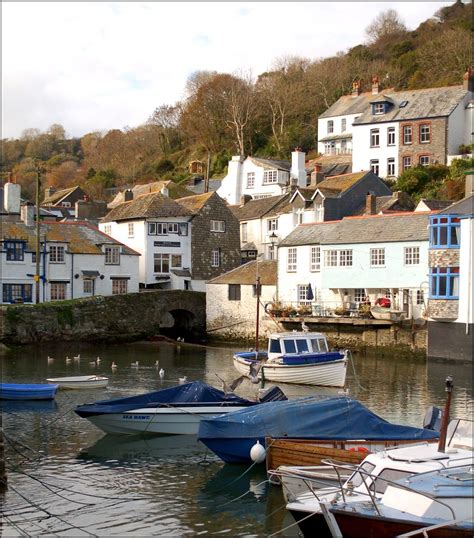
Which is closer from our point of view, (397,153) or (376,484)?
(376,484)

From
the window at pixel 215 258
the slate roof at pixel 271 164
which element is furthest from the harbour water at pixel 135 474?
the slate roof at pixel 271 164

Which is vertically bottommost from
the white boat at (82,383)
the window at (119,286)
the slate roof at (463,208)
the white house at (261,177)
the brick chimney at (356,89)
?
the white boat at (82,383)

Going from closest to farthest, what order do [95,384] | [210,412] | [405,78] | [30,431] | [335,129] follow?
[210,412], [30,431], [95,384], [335,129], [405,78]

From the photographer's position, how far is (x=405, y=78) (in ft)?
314

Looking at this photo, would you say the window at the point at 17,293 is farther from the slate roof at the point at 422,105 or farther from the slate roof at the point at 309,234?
the slate roof at the point at 422,105

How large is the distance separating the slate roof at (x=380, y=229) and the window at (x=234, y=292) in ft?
26.1

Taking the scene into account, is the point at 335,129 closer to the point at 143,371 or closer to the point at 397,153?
the point at 397,153

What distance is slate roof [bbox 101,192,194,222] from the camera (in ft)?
216

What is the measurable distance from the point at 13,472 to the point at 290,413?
25.1 feet

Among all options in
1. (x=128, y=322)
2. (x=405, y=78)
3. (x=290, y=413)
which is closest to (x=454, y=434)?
(x=290, y=413)

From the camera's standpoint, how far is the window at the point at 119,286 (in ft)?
206

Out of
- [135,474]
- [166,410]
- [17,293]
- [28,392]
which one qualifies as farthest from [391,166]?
[135,474]

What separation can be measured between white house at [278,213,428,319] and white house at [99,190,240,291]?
10089mm

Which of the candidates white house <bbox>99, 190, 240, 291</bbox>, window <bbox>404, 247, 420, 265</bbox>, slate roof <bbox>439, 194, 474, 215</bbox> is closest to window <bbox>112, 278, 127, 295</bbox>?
white house <bbox>99, 190, 240, 291</bbox>
